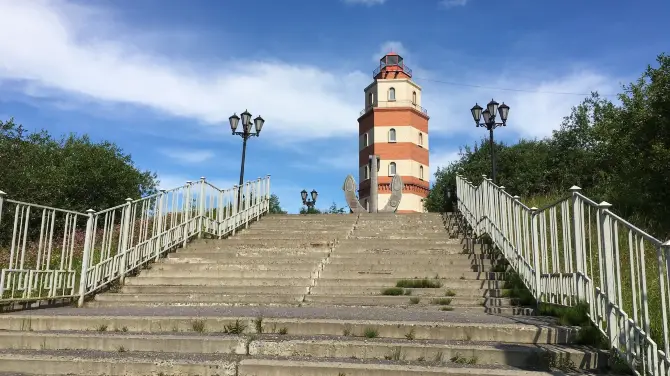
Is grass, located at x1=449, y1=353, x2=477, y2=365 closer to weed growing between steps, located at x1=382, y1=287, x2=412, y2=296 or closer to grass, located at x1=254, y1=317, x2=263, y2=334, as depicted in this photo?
grass, located at x1=254, y1=317, x2=263, y2=334

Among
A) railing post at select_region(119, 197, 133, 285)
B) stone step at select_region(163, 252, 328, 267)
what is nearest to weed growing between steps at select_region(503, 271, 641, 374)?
stone step at select_region(163, 252, 328, 267)

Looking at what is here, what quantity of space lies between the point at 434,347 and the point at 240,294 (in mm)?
3503

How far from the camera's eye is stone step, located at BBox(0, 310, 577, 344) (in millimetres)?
4469

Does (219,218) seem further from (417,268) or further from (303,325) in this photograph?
(303,325)

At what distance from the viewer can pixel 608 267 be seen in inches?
157

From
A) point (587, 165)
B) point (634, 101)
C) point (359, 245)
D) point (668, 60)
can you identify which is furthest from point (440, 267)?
point (587, 165)

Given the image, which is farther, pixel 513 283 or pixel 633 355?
pixel 513 283

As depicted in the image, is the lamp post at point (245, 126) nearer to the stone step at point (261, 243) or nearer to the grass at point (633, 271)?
the stone step at point (261, 243)

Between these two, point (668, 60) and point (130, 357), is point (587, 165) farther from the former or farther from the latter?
point (130, 357)

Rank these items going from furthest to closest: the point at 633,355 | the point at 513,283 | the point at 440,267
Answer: the point at 440,267
the point at 513,283
the point at 633,355

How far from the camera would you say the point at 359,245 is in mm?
9258

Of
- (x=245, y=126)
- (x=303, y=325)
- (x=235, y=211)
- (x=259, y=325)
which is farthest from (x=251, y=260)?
(x=245, y=126)

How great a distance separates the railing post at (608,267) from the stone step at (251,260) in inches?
189

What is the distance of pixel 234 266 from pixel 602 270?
218 inches
